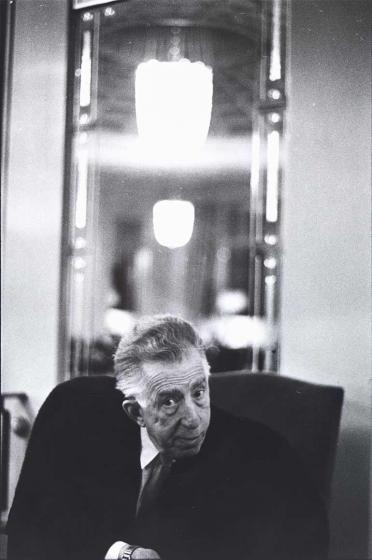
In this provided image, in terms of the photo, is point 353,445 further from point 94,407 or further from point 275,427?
→ point 94,407

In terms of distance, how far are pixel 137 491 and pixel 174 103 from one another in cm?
93

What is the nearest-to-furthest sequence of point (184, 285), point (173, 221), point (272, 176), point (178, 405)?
point (178, 405) < point (272, 176) < point (173, 221) < point (184, 285)

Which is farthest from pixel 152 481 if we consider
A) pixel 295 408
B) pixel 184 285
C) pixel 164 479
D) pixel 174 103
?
pixel 174 103

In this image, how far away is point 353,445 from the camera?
58.7 inches

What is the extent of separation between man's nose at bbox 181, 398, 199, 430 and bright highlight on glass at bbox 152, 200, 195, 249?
0.43 meters

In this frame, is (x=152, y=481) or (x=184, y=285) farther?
(x=184, y=285)

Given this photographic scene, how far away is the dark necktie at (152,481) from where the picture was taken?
5.06ft

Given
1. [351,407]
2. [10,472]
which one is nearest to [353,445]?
[351,407]

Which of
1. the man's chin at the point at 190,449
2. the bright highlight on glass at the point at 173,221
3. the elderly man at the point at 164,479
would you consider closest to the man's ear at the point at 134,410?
the elderly man at the point at 164,479

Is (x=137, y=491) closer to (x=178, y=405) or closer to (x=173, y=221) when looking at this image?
(x=178, y=405)

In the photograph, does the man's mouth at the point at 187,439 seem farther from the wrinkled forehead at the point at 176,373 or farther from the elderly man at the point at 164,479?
the wrinkled forehead at the point at 176,373

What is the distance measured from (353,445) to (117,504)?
1.81 ft

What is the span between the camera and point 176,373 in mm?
1508

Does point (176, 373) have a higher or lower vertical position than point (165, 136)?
lower
